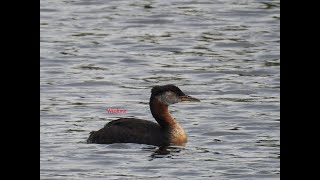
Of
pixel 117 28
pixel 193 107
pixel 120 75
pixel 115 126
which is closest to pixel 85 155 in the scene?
pixel 115 126

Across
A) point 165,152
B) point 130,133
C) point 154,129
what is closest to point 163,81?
point 154,129

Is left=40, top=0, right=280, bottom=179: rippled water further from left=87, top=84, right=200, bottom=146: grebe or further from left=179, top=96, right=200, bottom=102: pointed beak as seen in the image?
left=179, top=96, right=200, bottom=102: pointed beak

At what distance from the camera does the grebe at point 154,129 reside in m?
15.6

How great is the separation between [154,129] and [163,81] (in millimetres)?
3825

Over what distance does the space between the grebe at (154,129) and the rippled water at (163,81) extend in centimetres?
15

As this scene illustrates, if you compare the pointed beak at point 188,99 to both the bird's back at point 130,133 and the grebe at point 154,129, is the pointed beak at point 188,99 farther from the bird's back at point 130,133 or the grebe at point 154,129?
the bird's back at point 130,133

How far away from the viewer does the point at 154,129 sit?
15.9m

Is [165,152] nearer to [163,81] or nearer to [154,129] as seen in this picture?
[154,129]

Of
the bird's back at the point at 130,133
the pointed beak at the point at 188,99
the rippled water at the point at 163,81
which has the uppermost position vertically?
the pointed beak at the point at 188,99

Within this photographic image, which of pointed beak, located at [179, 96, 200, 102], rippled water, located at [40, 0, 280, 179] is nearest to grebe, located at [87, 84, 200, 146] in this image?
pointed beak, located at [179, 96, 200, 102]

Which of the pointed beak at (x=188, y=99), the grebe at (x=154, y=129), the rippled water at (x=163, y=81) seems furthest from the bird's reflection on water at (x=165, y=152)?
the pointed beak at (x=188, y=99)

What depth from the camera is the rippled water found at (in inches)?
568

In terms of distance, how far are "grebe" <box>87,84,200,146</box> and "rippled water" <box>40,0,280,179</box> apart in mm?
146
